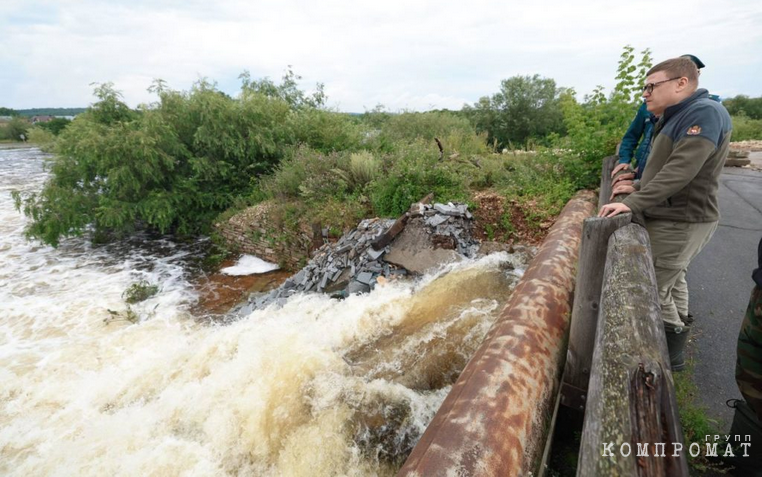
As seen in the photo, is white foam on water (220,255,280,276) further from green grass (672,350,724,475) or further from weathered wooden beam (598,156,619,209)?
green grass (672,350,724,475)

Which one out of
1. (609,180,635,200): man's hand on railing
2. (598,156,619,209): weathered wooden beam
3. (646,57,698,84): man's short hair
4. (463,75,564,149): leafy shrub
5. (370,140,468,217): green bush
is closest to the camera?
(646,57,698,84): man's short hair

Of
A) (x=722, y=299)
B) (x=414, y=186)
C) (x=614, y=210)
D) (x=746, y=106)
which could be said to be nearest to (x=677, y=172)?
(x=614, y=210)

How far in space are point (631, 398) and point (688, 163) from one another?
1548 millimetres

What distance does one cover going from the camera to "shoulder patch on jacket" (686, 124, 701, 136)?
1819 mm

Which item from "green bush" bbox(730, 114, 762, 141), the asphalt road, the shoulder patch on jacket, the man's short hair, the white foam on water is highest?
"green bush" bbox(730, 114, 762, 141)

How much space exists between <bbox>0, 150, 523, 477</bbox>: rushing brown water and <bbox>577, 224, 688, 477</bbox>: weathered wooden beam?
5.94 ft

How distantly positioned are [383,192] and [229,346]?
4.15 m

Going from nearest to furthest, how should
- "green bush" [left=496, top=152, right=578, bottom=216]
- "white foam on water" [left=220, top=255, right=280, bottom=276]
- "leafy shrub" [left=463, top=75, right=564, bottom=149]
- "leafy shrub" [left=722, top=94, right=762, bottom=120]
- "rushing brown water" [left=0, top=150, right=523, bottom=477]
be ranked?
"rushing brown water" [left=0, top=150, right=523, bottom=477]
"green bush" [left=496, top=152, right=578, bottom=216]
"white foam on water" [left=220, top=255, right=280, bottom=276]
"leafy shrub" [left=463, top=75, right=564, bottom=149]
"leafy shrub" [left=722, top=94, right=762, bottom=120]

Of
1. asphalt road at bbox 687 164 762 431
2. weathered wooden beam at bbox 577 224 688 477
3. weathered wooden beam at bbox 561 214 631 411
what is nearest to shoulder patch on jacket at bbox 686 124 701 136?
weathered wooden beam at bbox 561 214 631 411

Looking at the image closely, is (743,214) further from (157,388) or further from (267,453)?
(157,388)

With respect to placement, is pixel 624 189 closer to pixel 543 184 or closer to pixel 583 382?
pixel 583 382

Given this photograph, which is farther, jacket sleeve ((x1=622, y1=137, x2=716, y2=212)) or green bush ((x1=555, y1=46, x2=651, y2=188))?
green bush ((x1=555, y1=46, x2=651, y2=188))

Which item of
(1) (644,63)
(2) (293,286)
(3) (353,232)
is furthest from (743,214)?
(2) (293,286)

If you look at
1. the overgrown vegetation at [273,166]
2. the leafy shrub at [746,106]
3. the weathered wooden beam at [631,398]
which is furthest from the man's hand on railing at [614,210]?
the leafy shrub at [746,106]
